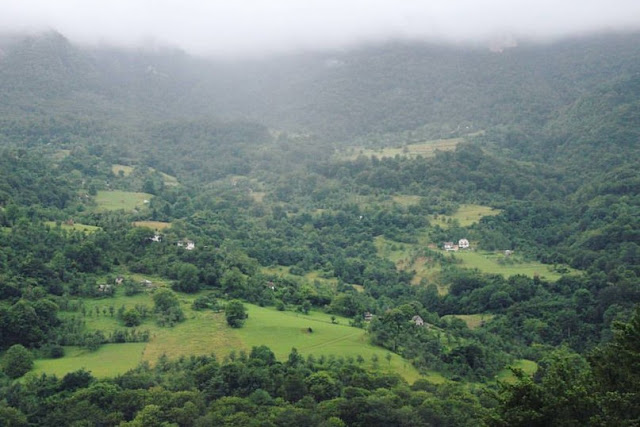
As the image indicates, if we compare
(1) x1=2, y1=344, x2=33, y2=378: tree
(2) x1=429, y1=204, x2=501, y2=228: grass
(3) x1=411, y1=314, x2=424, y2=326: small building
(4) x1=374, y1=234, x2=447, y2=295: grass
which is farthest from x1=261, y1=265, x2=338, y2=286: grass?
(1) x1=2, y1=344, x2=33, y2=378: tree

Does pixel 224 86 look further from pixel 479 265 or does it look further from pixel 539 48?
pixel 479 265

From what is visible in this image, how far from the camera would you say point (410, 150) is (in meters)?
A: 94.0

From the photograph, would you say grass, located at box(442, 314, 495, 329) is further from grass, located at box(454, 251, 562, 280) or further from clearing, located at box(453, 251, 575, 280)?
grass, located at box(454, 251, 562, 280)

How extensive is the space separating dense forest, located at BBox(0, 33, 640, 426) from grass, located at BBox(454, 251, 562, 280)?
219mm

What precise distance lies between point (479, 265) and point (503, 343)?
1528cm

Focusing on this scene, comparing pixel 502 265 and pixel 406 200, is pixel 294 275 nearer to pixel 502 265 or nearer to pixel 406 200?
pixel 502 265

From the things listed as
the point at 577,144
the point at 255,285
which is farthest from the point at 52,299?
the point at 577,144

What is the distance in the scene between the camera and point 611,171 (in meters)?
66.8

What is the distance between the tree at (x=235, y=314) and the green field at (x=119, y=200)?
1097 inches

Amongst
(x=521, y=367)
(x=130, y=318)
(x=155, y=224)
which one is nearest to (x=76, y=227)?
(x=155, y=224)

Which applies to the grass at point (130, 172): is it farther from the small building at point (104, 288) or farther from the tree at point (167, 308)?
the tree at point (167, 308)

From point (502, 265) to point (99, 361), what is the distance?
3348 centimetres

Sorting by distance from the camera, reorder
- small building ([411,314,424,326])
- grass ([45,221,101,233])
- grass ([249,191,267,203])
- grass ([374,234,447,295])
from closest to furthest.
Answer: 1. small building ([411,314,424,326])
2. grass ([45,221,101,233])
3. grass ([374,234,447,295])
4. grass ([249,191,267,203])

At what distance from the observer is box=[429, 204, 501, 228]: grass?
219 ft
